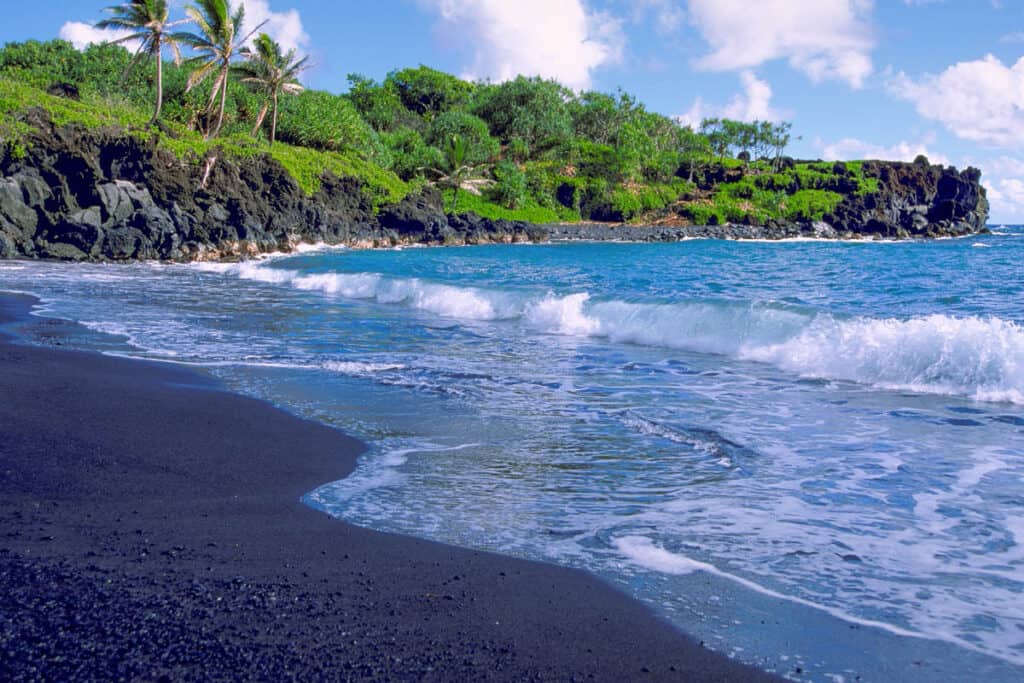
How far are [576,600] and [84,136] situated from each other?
33.3 m

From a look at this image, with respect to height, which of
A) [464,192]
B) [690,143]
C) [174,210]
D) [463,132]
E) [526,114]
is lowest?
Answer: [174,210]

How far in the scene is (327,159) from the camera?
4809 centimetres

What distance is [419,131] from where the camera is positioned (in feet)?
242

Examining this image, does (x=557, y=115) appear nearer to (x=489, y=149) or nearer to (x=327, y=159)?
(x=489, y=149)

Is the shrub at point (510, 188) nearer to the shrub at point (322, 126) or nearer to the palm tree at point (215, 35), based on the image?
the shrub at point (322, 126)

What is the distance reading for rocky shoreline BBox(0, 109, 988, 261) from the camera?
2738 cm

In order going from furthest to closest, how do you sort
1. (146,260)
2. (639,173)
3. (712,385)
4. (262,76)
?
1. (639,173)
2. (262,76)
3. (146,260)
4. (712,385)

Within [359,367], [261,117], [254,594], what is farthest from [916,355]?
[261,117]

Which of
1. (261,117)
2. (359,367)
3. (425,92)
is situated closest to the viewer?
(359,367)

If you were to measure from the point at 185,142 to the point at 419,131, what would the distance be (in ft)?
130

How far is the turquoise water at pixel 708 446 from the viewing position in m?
3.20

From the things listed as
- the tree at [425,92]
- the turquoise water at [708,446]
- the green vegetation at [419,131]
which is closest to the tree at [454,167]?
the green vegetation at [419,131]

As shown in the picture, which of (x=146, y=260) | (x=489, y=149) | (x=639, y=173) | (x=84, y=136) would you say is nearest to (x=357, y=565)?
(x=146, y=260)

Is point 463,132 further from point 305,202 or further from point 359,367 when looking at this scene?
point 359,367
